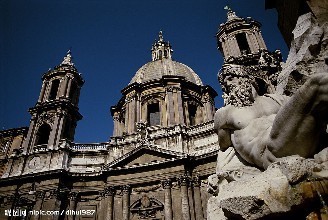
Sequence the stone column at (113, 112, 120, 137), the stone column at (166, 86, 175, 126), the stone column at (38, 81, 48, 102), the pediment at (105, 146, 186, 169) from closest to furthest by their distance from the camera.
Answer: the pediment at (105, 146, 186, 169) < the stone column at (166, 86, 175, 126) < the stone column at (38, 81, 48, 102) < the stone column at (113, 112, 120, 137)

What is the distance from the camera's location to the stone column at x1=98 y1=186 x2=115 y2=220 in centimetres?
1693

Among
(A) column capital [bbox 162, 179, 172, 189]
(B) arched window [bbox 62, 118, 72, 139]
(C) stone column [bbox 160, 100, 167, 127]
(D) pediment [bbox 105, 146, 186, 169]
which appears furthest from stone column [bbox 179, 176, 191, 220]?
(B) arched window [bbox 62, 118, 72, 139]

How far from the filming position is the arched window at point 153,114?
930 inches

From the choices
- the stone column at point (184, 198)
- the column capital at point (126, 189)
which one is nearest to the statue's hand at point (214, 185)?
the stone column at point (184, 198)

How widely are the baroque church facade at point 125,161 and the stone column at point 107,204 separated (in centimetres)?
6

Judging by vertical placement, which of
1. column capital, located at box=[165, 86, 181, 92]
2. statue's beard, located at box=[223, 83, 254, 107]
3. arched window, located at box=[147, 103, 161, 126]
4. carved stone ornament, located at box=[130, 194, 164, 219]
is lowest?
statue's beard, located at box=[223, 83, 254, 107]

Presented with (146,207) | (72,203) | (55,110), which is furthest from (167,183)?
(55,110)

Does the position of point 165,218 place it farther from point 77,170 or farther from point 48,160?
point 48,160

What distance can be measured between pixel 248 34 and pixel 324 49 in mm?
19434

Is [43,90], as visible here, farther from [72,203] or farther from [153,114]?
[72,203]

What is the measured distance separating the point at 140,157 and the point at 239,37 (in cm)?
1126

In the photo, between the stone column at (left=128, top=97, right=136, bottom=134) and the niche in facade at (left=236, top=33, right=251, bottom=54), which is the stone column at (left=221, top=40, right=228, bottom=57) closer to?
the niche in facade at (left=236, top=33, right=251, bottom=54)

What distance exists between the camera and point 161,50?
33.6 metres

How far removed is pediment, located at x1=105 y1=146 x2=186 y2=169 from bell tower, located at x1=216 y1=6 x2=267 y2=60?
8.04m
